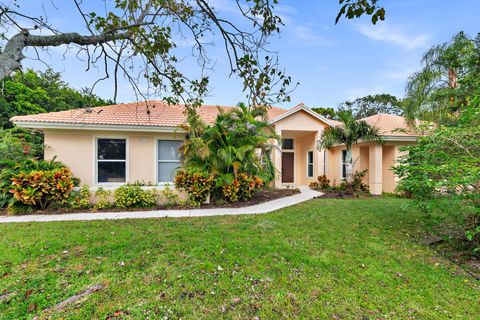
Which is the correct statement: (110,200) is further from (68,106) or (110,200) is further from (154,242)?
(68,106)

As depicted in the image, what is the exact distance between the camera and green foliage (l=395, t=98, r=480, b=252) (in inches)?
169

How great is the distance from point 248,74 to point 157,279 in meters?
3.80

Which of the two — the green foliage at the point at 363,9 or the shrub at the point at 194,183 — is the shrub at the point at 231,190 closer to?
the shrub at the point at 194,183

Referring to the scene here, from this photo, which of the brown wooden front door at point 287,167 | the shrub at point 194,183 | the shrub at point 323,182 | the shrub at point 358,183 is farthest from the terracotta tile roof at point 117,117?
the shrub at point 358,183

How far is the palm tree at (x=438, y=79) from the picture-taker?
10859 millimetres

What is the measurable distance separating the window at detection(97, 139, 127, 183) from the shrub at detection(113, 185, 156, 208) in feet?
5.12

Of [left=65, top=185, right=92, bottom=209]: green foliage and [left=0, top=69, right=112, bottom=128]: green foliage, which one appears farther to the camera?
[left=0, top=69, right=112, bottom=128]: green foliage

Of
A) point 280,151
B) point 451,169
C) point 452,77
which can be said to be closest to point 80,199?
point 280,151

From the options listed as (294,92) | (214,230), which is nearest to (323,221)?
(214,230)

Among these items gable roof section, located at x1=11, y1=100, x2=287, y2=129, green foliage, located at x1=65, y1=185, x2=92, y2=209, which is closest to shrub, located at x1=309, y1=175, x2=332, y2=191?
gable roof section, located at x1=11, y1=100, x2=287, y2=129

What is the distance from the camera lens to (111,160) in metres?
10.4

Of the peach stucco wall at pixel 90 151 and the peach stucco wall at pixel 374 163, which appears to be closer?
the peach stucco wall at pixel 90 151

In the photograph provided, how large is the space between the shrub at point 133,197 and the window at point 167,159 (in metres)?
1.62

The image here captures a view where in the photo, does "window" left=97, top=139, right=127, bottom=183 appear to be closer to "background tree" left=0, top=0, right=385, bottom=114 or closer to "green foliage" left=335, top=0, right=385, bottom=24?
"background tree" left=0, top=0, right=385, bottom=114
